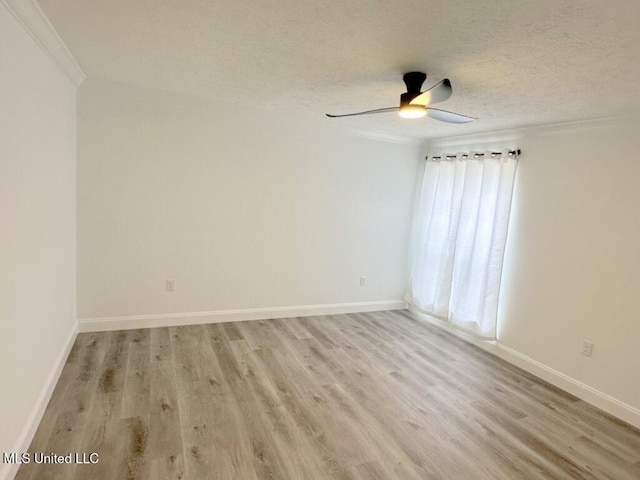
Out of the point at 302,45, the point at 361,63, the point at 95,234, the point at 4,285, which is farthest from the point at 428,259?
the point at 4,285

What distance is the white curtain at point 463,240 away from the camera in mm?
3617

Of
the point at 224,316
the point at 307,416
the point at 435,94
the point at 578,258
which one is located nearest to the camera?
the point at 435,94

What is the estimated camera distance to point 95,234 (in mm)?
3314

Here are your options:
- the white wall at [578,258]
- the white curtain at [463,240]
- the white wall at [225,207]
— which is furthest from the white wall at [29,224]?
the white wall at [578,258]

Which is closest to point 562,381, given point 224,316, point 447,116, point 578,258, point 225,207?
point 578,258

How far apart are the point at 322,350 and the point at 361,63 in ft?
8.10

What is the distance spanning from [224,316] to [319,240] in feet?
4.46

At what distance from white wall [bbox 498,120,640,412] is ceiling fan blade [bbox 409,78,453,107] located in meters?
1.73

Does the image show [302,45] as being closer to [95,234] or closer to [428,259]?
[95,234]

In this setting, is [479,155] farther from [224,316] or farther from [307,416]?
[224,316]

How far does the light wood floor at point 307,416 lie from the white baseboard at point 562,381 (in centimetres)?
8

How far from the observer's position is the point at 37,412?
210 centimetres
